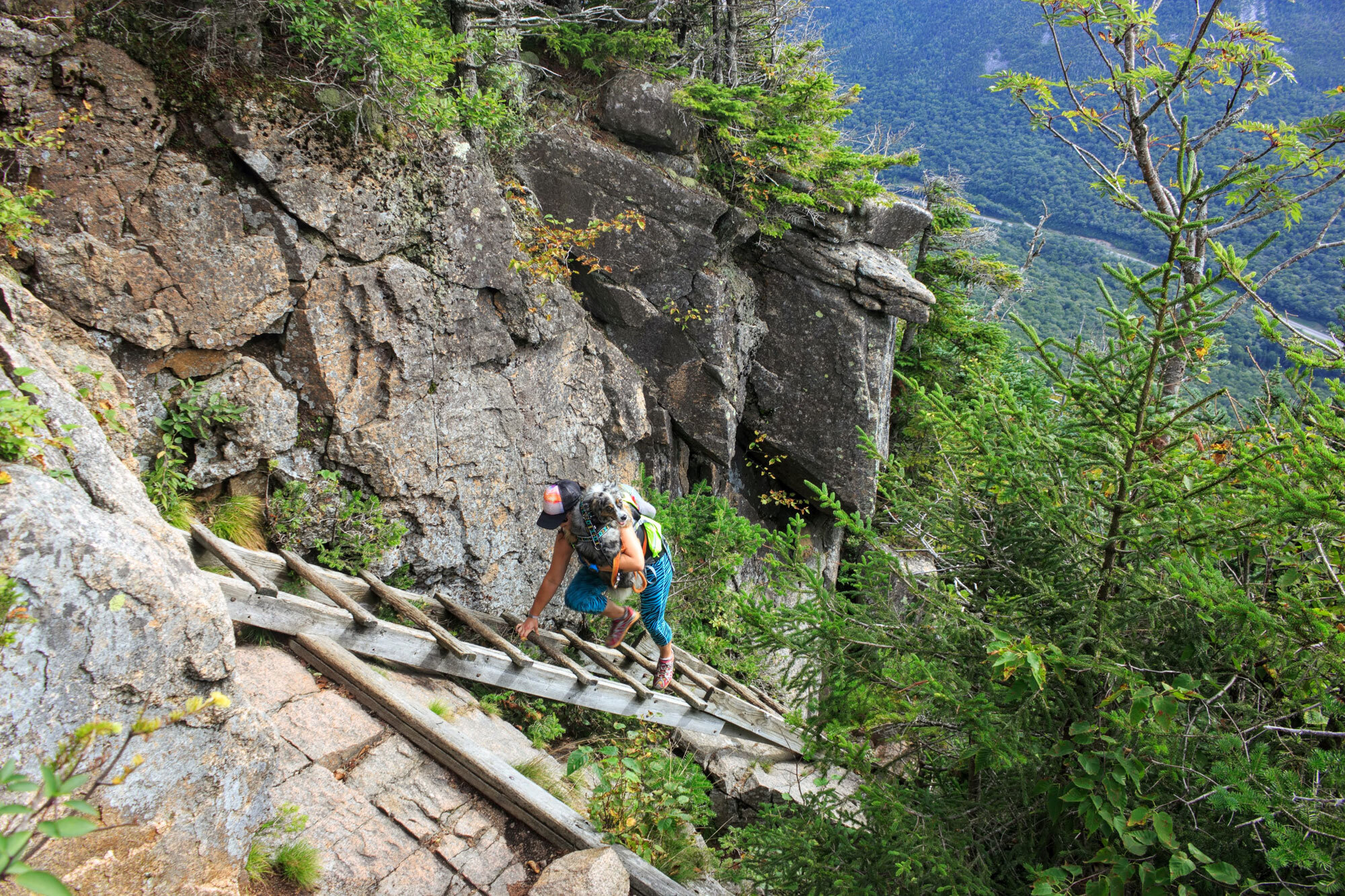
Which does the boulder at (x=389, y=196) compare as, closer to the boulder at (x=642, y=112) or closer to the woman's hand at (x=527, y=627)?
the boulder at (x=642, y=112)

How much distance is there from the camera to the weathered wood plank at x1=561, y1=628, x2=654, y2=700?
6.15 metres

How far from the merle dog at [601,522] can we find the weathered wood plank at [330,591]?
1637 mm

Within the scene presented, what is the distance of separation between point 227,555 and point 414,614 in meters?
1.39

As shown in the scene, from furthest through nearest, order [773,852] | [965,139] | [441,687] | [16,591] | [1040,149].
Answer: [965,139]
[1040,149]
[441,687]
[773,852]
[16,591]

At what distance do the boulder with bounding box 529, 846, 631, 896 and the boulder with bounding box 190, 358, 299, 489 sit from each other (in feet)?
12.3

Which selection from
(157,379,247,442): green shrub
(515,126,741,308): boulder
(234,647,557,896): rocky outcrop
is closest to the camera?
(234,647,557,896): rocky outcrop

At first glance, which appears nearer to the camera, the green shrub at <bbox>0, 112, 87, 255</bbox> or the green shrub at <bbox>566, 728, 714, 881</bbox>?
the green shrub at <bbox>0, 112, 87, 255</bbox>

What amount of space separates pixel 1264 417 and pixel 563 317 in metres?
6.36

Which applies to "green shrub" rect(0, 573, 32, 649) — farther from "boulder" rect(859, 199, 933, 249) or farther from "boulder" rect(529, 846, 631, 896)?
"boulder" rect(859, 199, 933, 249)

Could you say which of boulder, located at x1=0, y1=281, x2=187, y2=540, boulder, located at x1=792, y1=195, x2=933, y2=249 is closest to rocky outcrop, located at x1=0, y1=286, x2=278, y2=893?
boulder, located at x1=0, y1=281, x2=187, y2=540

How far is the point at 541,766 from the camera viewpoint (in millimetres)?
4770

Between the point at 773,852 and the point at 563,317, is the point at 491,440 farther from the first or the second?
the point at 773,852

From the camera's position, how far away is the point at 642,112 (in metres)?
8.48

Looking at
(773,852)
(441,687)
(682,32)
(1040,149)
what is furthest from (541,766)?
(1040,149)
